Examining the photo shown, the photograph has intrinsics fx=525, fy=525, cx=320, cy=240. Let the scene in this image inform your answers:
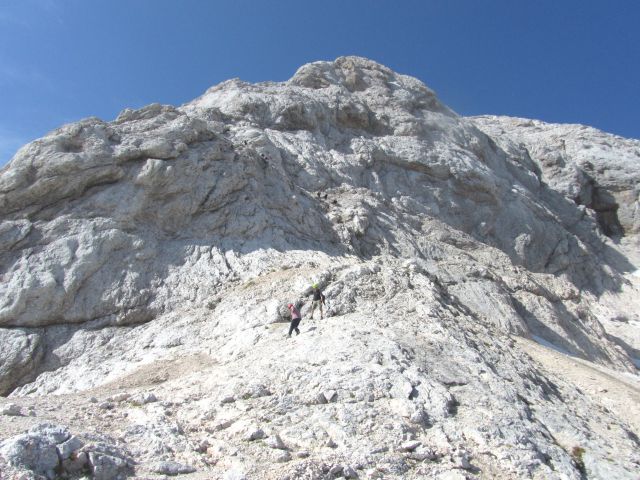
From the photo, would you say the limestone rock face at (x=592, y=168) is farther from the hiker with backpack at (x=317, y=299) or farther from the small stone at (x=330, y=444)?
the small stone at (x=330, y=444)

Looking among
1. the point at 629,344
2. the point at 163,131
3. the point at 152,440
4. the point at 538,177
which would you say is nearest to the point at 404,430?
the point at 152,440

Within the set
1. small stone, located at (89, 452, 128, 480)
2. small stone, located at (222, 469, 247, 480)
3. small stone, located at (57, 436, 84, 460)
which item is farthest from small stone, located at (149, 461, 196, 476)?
small stone, located at (57, 436, 84, 460)

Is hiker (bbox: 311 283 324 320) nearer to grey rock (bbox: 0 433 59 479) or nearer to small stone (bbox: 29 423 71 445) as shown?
small stone (bbox: 29 423 71 445)

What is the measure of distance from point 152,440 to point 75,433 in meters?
1.19

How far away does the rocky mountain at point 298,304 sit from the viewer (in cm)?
885

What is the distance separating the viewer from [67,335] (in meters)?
17.9

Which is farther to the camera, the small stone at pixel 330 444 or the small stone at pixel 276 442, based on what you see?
the small stone at pixel 330 444

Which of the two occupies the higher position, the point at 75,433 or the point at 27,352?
the point at 27,352

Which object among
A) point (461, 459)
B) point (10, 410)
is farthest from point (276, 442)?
point (10, 410)

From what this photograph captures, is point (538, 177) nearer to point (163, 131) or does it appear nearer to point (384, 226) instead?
point (384, 226)

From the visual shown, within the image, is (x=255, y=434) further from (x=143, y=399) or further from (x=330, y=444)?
(x=143, y=399)

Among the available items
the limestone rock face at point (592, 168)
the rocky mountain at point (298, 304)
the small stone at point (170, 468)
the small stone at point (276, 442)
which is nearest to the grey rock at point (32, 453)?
the rocky mountain at point (298, 304)

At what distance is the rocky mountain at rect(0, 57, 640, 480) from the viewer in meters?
8.85

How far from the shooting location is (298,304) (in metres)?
16.8
